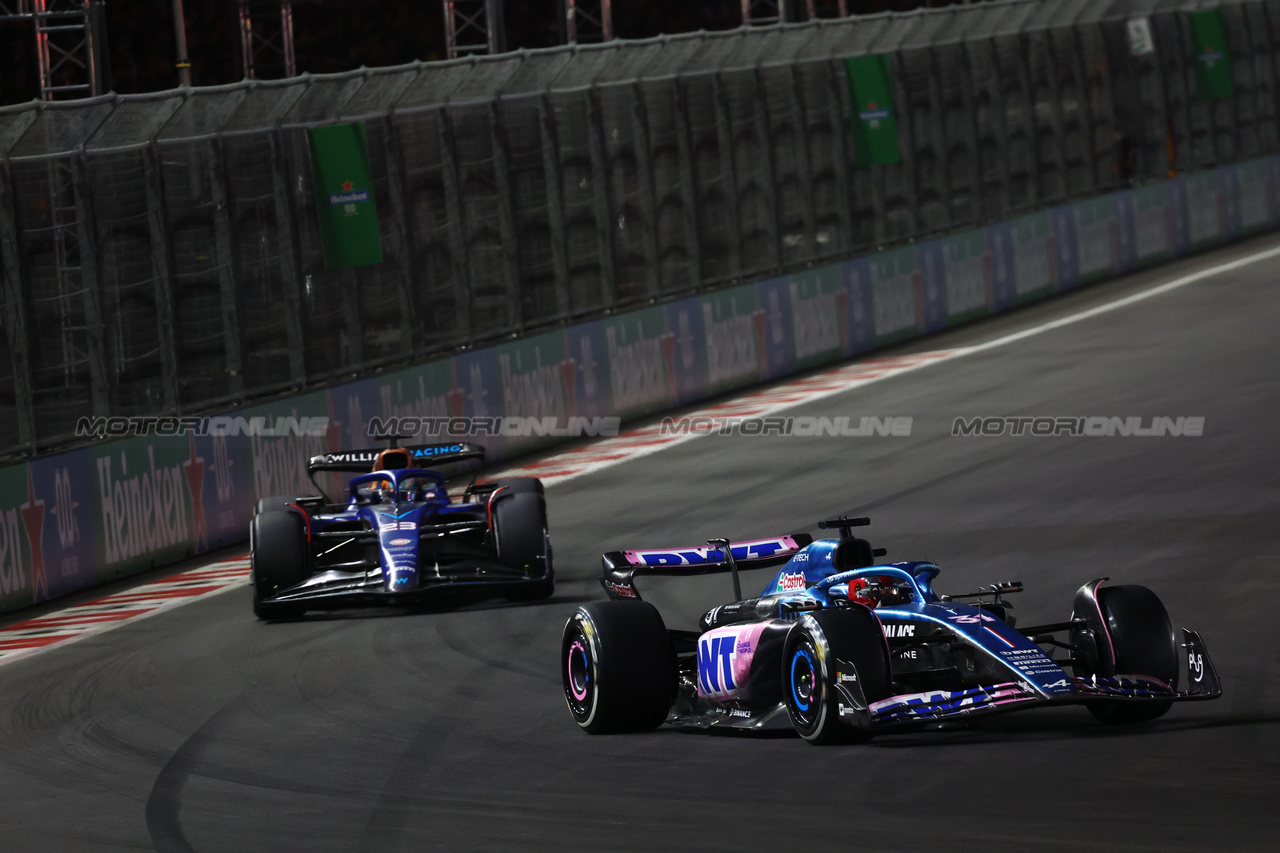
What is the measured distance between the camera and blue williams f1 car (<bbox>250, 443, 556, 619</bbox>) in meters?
13.0

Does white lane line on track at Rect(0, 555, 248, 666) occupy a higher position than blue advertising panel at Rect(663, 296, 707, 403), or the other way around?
blue advertising panel at Rect(663, 296, 707, 403)

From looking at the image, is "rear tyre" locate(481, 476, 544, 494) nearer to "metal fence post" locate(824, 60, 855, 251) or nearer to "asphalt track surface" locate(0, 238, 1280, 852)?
"asphalt track surface" locate(0, 238, 1280, 852)

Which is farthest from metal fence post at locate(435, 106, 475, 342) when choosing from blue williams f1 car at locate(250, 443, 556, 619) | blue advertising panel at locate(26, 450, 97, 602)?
blue williams f1 car at locate(250, 443, 556, 619)

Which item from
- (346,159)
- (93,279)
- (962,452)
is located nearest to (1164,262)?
(962,452)

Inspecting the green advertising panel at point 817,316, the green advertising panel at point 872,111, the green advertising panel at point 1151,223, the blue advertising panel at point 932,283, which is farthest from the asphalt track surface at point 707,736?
the green advertising panel at point 1151,223

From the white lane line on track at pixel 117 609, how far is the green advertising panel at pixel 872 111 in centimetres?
1192

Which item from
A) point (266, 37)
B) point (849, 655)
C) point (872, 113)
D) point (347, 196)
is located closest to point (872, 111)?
point (872, 113)

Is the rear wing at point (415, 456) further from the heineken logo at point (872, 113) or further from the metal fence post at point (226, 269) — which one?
the heineken logo at point (872, 113)

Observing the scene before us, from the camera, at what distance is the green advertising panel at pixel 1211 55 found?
32781 mm

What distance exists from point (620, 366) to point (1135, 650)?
1358 centimetres

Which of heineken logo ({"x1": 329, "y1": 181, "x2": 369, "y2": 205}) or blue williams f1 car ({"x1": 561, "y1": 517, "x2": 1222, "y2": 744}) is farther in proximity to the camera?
heineken logo ({"x1": 329, "y1": 181, "x2": 369, "y2": 205})

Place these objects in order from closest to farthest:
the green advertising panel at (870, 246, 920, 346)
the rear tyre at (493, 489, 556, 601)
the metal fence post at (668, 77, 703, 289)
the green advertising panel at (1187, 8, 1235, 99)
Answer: the rear tyre at (493, 489, 556, 601)
the metal fence post at (668, 77, 703, 289)
the green advertising panel at (870, 246, 920, 346)
the green advertising panel at (1187, 8, 1235, 99)

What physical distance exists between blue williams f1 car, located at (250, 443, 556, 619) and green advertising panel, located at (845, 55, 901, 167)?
42.1 feet

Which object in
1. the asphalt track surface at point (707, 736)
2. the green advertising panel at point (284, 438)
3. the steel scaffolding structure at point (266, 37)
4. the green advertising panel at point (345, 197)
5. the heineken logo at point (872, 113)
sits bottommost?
the asphalt track surface at point (707, 736)
